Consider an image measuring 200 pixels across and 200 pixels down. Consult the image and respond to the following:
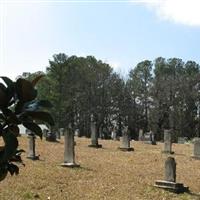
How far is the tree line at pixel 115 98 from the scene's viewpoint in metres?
69.4

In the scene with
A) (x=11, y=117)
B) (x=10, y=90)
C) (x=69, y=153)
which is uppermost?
(x=10, y=90)

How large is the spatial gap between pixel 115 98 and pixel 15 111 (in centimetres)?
7004

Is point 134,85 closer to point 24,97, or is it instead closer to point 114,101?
point 114,101

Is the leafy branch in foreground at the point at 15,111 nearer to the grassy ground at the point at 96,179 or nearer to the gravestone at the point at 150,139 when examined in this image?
the grassy ground at the point at 96,179

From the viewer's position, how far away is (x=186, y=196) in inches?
573

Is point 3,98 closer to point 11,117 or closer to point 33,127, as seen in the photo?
point 11,117

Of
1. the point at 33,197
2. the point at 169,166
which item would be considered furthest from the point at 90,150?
the point at 33,197

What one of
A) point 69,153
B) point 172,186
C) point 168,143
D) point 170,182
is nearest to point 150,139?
point 168,143

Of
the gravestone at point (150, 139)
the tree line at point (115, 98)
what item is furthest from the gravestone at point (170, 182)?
the tree line at point (115, 98)

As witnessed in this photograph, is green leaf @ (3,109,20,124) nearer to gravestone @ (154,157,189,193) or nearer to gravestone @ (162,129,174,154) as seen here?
gravestone @ (154,157,189,193)

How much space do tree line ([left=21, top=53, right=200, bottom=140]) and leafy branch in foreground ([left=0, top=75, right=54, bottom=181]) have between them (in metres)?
64.0

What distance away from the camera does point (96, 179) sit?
1617 cm

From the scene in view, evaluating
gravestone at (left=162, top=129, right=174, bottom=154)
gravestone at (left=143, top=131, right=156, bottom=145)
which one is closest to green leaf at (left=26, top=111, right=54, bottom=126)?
gravestone at (left=162, top=129, right=174, bottom=154)

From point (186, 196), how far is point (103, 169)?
465cm
